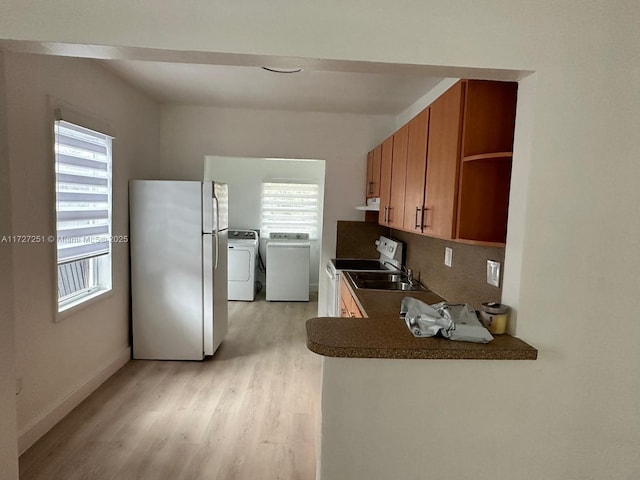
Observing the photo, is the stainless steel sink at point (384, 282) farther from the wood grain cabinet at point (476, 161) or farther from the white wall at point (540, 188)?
the white wall at point (540, 188)

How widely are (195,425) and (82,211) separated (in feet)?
5.33

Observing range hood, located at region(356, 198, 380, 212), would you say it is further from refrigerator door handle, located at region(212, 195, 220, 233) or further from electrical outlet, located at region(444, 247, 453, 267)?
refrigerator door handle, located at region(212, 195, 220, 233)

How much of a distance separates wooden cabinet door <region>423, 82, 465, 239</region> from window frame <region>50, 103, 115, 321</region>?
2.19 m

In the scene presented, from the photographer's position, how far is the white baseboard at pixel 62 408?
2.12 m

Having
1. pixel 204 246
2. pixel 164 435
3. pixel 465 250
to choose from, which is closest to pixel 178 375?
pixel 164 435

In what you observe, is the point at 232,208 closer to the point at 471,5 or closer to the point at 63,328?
the point at 63,328

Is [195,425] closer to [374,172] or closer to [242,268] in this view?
[374,172]

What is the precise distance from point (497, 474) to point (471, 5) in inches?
65.3

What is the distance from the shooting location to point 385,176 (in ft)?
10.2

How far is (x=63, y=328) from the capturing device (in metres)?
2.42

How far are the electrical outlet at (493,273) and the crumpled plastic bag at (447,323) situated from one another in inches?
17.2

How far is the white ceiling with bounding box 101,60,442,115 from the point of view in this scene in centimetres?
272

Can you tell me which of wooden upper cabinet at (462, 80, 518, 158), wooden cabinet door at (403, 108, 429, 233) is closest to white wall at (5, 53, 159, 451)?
wooden cabinet door at (403, 108, 429, 233)

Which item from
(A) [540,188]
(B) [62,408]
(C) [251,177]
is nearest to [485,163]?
(A) [540,188]
